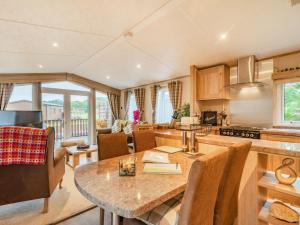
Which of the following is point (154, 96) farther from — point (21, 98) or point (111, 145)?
point (21, 98)

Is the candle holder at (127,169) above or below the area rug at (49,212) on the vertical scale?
above

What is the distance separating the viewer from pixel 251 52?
10.5ft

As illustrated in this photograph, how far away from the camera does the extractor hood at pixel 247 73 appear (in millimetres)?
3361

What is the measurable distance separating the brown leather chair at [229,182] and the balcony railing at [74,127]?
595cm

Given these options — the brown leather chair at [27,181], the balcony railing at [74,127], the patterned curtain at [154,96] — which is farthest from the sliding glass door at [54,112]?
the brown leather chair at [27,181]

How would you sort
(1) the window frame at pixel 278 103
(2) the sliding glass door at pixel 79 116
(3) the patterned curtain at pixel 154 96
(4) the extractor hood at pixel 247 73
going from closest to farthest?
(1) the window frame at pixel 278 103
(4) the extractor hood at pixel 247 73
(3) the patterned curtain at pixel 154 96
(2) the sliding glass door at pixel 79 116

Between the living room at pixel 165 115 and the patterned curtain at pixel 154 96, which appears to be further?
the patterned curtain at pixel 154 96

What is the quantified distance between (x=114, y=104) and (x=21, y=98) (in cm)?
318

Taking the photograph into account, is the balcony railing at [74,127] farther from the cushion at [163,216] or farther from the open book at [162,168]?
the cushion at [163,216]

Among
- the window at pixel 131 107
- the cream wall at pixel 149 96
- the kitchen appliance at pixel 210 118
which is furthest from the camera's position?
the window at pixel 131 107

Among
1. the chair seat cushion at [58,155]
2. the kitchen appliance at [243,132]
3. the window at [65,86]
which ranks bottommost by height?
the chair seat cushion at [58,155]

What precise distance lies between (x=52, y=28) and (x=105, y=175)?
2.72m

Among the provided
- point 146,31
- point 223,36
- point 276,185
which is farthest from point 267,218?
point 146,31

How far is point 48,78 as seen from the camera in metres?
5.46
